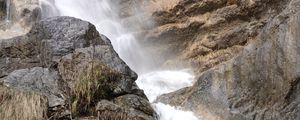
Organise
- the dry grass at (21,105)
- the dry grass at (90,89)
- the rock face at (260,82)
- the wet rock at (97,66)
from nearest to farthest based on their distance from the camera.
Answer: the dry grass at (21,105)
the dry grass at (90,89)
the rock face at (260,82)
the wet rock at (97,66)

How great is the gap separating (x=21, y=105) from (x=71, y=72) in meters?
1.46

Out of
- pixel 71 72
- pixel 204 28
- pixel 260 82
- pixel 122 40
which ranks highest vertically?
pixel 122 40

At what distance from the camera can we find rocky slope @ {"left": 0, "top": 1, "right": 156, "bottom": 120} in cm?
836

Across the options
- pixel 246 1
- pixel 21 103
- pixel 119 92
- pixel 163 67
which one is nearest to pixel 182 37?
pixel 163 67

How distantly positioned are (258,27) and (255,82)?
23.8 feet

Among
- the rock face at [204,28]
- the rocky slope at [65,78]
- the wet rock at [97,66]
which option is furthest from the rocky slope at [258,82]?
the rock face at [204,28]

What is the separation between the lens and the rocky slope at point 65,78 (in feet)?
27.4

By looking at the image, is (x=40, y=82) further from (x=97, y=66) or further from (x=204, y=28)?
(x=204, y=28)

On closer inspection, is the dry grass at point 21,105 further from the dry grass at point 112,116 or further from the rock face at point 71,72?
the dry grass at point 112,116

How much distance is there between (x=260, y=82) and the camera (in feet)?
31.9

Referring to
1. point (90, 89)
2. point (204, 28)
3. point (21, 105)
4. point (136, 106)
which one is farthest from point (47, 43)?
point (204, 28)

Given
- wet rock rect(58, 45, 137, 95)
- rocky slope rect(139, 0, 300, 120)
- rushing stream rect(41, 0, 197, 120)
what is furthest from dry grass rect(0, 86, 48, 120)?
rushing stream rect(41, 0, 197, 120)

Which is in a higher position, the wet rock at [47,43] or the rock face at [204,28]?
the rock face at [204,28]

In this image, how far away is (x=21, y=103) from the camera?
8258 mm
